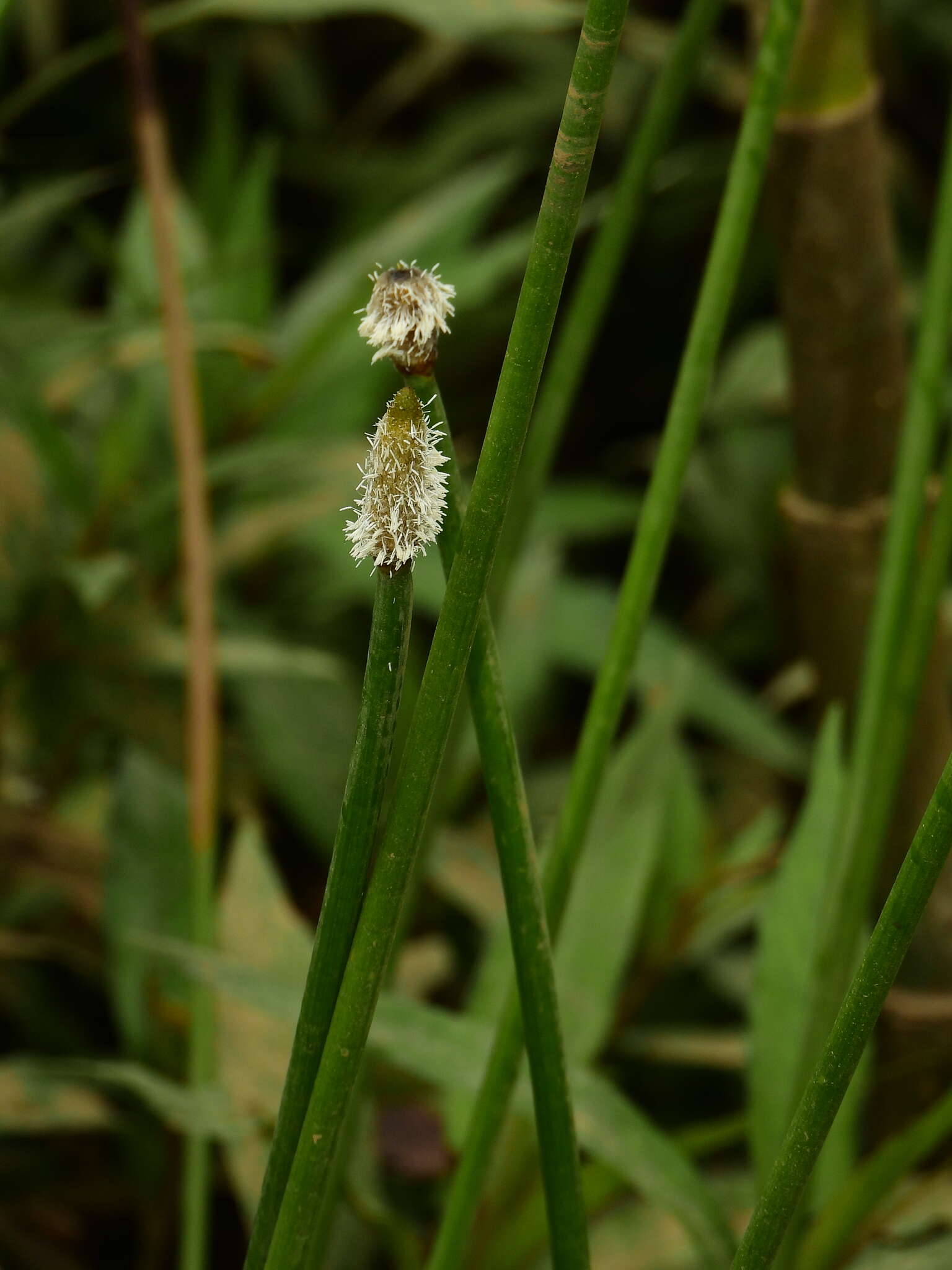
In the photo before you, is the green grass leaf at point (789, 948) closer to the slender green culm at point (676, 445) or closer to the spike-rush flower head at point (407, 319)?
the slender green culm at point (676, 445)

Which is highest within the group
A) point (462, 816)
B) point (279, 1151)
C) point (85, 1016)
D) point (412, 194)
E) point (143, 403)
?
point (412, 194)

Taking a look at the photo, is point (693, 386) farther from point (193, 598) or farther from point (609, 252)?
point (193, 598)

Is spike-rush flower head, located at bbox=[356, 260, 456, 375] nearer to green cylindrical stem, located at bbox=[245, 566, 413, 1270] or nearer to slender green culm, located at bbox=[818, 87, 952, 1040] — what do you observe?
green cylindrical stem, located at bbox=[245, 566, 413, 1270]

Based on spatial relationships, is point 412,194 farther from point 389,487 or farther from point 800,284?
point 389,487

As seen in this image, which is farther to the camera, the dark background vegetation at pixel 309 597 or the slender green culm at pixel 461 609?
the dark background vegetation at pixel 309 597

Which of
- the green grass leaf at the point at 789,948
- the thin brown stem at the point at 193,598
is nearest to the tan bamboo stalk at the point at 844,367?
the green grass leaf at the point at 789,948

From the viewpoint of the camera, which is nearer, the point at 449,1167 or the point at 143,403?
the point at 449,1167

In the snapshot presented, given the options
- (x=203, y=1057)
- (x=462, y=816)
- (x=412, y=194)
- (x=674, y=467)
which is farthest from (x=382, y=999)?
(x=412, y=194)

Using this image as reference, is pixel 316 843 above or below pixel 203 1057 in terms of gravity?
above

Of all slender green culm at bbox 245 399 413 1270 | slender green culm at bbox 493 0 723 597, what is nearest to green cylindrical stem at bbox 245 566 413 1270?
slender green culm at bbox 245 399 413 1270
